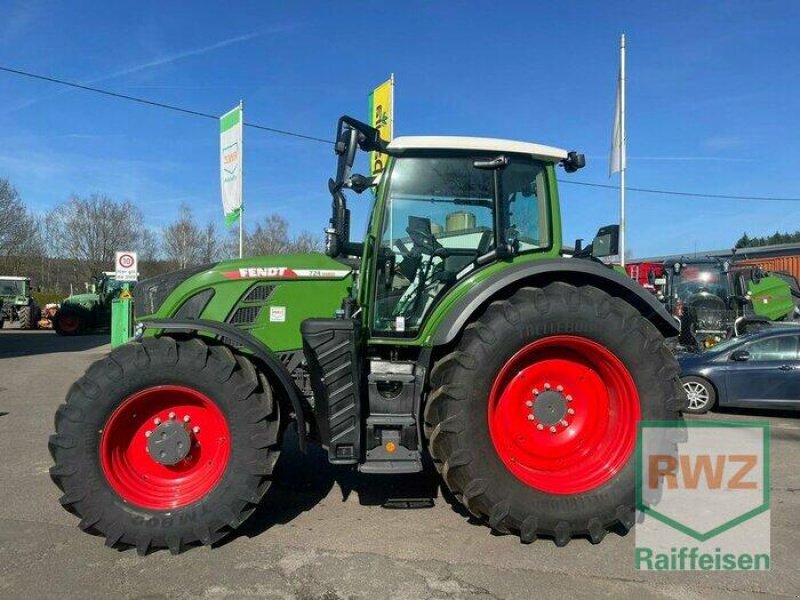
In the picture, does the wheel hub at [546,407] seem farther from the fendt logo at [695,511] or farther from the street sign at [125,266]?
the street sign at [125,266]

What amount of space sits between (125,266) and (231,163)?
538 centimetres

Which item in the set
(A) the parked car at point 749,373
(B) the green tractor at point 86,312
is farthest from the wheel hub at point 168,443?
(B) the green tractor at point 86,312

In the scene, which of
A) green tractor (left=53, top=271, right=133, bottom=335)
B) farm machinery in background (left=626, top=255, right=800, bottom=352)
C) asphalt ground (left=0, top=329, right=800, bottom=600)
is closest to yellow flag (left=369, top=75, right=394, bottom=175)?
farm machinery in background (left=626, top=255, right=800, bottom=352)

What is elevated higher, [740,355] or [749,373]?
[740,355]

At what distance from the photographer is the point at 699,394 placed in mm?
8375

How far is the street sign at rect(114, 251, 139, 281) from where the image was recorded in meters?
15.8

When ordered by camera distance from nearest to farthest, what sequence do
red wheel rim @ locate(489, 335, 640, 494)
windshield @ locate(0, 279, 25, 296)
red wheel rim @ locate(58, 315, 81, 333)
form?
red wheel rim @ locate(489, 335, 640, 494) → red wheel rim @ locate(58, 315, 81, 333) → windshield @ locate(0, 279, 25, 296)

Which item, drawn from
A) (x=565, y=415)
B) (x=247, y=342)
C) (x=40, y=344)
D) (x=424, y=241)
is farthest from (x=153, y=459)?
(x=40, y=344)

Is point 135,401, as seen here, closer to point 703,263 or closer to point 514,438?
point 514,438

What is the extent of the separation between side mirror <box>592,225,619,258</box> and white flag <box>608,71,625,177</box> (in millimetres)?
8479

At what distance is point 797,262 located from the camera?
848 inches

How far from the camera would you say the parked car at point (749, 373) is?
786 centimetres

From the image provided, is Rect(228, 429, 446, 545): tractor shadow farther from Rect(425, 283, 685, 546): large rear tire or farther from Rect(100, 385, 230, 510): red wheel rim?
Rect(425, 283, 685, 546): large rear tire

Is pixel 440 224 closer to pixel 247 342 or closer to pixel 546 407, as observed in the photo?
pixel 546 407
